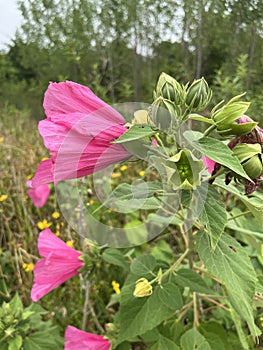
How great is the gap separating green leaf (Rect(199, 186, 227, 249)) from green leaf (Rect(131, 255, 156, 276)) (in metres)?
0.28

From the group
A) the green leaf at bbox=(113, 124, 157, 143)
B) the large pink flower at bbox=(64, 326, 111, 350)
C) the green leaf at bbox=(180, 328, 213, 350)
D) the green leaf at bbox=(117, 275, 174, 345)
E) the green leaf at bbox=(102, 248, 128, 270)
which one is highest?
the green leaf at bbox=(113, 124, 157, 143)

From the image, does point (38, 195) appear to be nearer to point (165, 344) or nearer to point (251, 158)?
point (165, 344)

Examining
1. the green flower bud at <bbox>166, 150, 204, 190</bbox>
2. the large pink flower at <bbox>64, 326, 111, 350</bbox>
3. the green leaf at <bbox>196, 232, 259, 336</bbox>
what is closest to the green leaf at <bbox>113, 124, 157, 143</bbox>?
the green flower bud at <bbox>166, 150, 204, 190</bbox>

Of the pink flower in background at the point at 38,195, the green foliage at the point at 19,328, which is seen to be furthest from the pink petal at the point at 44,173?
the pink flower in background at the point at 38,195

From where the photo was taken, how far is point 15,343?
31.6 inches

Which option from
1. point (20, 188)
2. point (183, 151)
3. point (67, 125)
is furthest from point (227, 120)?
point (20, 188)

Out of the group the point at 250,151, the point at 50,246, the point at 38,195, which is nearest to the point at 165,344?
the point at 50,246

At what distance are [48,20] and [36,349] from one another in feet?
10.6

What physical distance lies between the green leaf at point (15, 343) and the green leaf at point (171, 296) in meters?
0.34

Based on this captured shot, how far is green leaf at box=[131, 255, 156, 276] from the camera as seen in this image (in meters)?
0.72

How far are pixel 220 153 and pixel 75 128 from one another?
0.60 ft

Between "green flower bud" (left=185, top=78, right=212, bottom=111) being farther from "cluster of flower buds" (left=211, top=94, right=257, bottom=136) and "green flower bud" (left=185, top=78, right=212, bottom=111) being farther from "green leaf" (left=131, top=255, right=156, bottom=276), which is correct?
"green leaf" (left=131, top=255, right=156, bottom=276)

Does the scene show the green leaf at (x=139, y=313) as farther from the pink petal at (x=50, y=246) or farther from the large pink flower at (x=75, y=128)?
the large pink flower at (x=75, y=128)

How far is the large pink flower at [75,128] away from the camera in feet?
1.58
